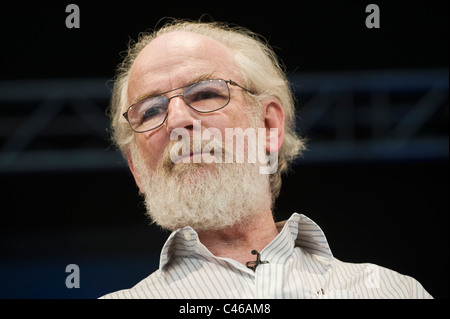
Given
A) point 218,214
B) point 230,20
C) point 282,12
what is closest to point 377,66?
point 282,12

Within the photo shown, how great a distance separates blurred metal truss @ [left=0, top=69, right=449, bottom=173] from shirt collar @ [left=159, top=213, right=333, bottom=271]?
0.69 metres

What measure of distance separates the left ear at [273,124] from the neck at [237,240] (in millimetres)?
270

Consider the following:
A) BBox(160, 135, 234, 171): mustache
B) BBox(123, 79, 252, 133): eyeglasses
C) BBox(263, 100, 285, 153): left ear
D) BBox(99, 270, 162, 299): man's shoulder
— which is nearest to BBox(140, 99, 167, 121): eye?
BBox(123, 79, 252, 133): eyeglasses

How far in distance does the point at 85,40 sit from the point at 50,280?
3.20 ft

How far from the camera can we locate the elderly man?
1536 millimetres

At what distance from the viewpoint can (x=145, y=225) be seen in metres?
2.50

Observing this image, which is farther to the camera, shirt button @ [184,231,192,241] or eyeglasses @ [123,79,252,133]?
eyeglasses @ [123,79,252,133]

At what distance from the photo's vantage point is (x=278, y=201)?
2.46 m

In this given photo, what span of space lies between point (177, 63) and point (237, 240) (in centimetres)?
59

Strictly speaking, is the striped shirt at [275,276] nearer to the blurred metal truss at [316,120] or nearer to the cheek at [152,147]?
the cheek at [152,147]

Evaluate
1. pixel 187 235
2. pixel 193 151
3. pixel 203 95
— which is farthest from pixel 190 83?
pixel 187 235

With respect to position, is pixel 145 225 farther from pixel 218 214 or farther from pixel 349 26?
pixel 349 26

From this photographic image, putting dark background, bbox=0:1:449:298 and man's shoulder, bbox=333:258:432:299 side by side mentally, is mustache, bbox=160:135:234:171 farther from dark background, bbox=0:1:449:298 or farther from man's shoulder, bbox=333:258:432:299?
dark background, bbox=0:1:449:298

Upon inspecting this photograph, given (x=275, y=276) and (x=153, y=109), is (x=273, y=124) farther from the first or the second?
(x=275, y=276)
